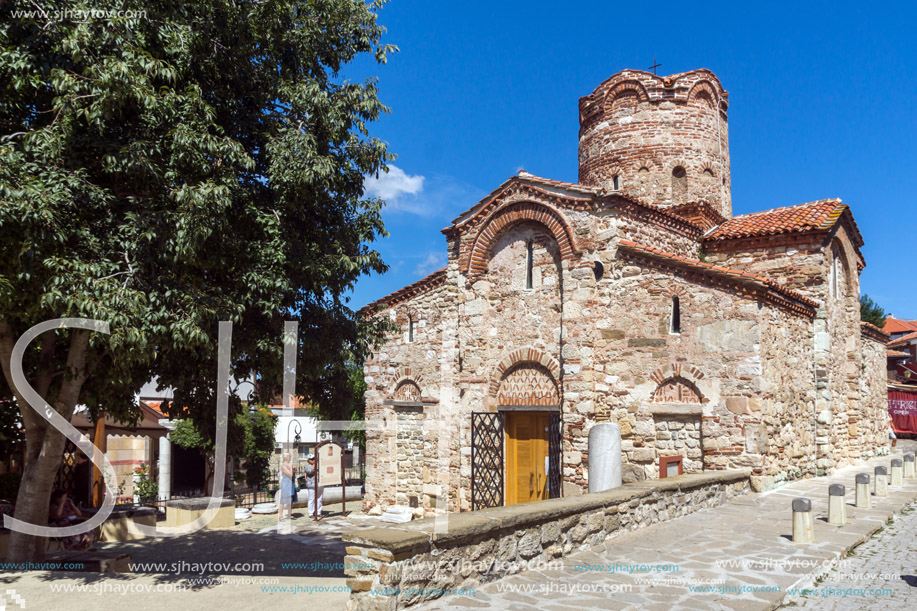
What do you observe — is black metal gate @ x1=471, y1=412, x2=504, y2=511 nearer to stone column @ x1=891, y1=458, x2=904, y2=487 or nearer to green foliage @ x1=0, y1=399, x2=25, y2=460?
stone column @ x1=891, y1=458, x2=904, y2=487

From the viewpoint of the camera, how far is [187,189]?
5.84 m

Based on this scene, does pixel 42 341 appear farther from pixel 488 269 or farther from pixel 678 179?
pixel 678 179

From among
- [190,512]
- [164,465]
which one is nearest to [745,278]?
[190,512]

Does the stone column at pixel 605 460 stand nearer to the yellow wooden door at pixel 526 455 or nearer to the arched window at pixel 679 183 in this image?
the yellow wooden door at pixel 526 455

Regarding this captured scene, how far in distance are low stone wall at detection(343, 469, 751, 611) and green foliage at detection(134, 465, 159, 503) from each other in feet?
51.0

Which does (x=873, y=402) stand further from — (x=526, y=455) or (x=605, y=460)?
(x=605, y=460)

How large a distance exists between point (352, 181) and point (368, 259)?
3.26ft

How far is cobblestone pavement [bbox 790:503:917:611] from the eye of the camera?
213 inches

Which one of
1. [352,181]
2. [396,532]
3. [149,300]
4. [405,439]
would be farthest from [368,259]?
[405,439]

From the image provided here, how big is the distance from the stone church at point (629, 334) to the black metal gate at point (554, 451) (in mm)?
46

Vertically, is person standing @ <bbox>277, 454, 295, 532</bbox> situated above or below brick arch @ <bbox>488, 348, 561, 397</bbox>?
below

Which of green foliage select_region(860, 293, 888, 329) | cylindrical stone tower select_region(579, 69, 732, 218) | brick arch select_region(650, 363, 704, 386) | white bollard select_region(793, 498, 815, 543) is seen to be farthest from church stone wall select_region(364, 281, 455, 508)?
green foliage select_region(860, 293, 888, 329)

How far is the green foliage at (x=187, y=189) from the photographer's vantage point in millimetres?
5672

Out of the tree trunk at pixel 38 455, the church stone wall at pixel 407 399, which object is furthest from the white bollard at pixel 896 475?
the tree trunk at pixel 38 455
